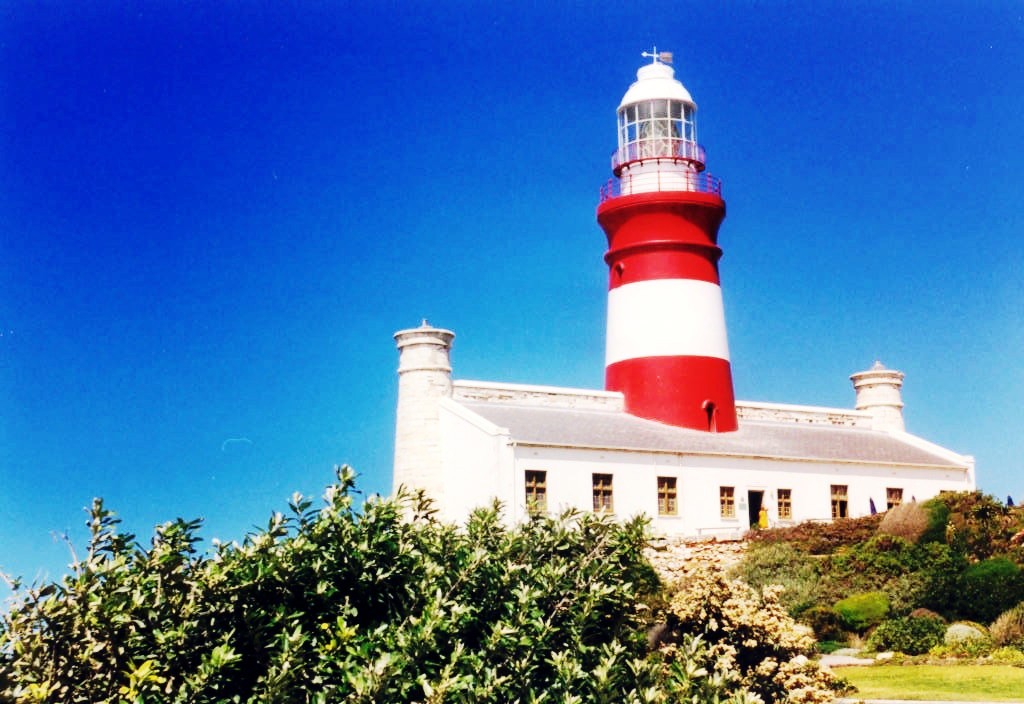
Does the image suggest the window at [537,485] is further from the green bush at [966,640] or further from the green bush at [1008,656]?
the green bush at [1008,656]

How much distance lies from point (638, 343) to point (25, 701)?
25.1m

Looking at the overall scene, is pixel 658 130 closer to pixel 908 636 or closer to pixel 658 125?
pixel 658 125

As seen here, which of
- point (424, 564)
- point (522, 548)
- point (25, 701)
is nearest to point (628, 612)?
point (522, 548)

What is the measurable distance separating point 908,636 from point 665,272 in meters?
14.5

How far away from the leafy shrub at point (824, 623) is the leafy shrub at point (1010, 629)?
8.80ft

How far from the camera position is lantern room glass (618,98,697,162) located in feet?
112

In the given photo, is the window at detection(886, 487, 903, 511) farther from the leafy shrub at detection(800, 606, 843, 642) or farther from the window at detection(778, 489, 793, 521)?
the leafy shrub at detection(800, 606, 843, 642)

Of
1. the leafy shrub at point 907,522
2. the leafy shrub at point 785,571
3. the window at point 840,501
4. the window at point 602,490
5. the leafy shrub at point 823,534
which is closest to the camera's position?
the leafy shrub at point 785,571

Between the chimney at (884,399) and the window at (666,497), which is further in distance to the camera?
the chimney at (884,399)

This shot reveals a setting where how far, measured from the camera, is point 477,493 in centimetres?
2889

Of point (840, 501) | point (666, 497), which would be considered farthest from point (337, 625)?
point (840, 501)

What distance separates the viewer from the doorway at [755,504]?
3162 cm

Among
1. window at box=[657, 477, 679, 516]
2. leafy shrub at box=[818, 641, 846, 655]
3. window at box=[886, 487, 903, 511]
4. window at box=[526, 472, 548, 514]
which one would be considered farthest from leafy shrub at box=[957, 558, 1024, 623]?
window at box=[886, 487, 903, 511]

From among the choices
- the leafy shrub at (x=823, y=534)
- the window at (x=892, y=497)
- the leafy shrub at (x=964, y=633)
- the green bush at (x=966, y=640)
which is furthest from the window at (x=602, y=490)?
Answer: the window at (x=892, y=497)
